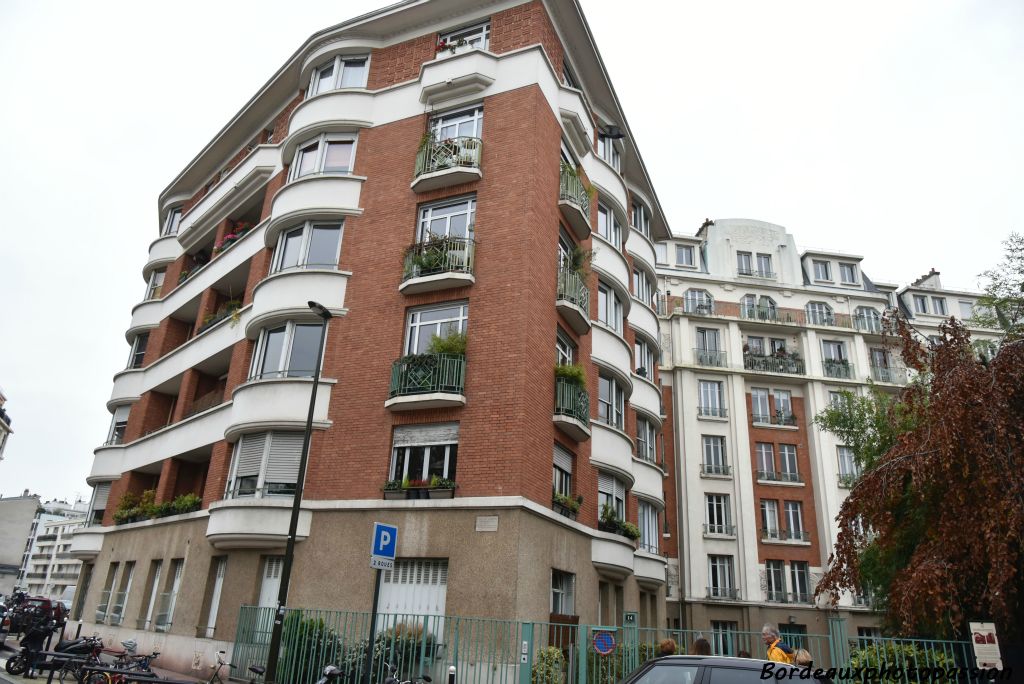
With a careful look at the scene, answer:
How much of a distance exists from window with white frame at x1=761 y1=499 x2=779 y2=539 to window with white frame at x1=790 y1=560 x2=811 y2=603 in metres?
1.65

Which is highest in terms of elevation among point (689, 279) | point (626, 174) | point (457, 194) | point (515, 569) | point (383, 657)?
point (689, 279)

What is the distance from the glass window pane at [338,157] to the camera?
20625 mm

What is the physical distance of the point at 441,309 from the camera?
1739 cm

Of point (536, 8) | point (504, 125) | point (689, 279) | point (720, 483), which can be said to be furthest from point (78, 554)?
point (689, 279)

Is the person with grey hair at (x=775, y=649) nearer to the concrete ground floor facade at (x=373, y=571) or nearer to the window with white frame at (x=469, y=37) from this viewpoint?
the concrete ground floor facade at (x=373, y=571)

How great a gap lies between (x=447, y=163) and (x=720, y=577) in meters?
26.0

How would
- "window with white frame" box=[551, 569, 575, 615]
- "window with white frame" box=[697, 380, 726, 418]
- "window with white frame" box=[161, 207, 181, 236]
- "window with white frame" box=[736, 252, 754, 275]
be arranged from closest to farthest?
"window with white frame" box=[551, 569, 575, 615]
"window with white frame" box=[161, 207, 181, 236]
"window with white frame" box=[697, 380, 726, 418]
"window with white frame" box=[736, 252, 754, 275]

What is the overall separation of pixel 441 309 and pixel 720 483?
2384 centimetres

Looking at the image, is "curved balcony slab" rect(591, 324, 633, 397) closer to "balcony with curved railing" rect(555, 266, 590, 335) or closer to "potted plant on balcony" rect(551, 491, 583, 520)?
"balcony with curved railing" rect(555, 266, 590, 335)

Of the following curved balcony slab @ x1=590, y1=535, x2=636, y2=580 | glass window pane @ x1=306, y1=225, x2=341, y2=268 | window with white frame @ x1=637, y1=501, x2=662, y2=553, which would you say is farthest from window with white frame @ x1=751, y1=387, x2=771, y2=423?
glass window pane @ x1=306, y1=225, x2=341, y2=268

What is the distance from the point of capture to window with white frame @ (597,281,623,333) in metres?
22.1

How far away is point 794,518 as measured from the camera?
35594mm

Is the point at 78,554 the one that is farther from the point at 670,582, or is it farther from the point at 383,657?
the point at 670,582

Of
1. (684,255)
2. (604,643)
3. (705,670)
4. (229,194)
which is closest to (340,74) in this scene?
(229,194)
